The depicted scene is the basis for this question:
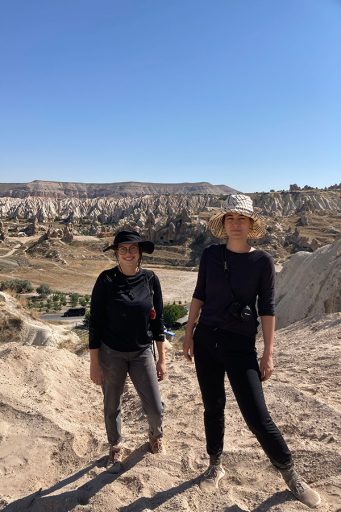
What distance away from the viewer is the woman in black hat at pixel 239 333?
97.0 inches

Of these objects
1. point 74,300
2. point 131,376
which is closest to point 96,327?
point 131,376

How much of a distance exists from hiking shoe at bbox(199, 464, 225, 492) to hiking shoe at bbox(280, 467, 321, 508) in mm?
498

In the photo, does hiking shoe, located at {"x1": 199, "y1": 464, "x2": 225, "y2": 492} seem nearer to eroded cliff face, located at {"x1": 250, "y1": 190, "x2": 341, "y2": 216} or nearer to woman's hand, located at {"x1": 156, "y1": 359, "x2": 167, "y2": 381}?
woman's hand, located at {"x1": 156, "y1": 359, "x2": 167, "y2": 381}

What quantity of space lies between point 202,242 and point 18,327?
5011 centimetres

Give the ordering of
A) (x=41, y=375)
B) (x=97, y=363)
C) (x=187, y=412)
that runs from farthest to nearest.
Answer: (x=41, y=375)
(x=187, y=412)
(x=97, y=363)

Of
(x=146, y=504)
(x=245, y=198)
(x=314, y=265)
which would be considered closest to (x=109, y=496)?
(x=146, y=504)

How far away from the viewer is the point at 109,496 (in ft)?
8.91

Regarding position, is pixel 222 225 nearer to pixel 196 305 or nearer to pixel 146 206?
pixel 196 305

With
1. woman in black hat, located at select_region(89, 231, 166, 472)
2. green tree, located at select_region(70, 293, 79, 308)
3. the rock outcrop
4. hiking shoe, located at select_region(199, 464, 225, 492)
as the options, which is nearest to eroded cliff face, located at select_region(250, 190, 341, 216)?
green tree, located at select_region(70, 293, 79, 308)

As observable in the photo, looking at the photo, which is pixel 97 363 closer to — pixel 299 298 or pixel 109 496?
pixel 109 496

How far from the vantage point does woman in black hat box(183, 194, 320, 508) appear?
2.46 m

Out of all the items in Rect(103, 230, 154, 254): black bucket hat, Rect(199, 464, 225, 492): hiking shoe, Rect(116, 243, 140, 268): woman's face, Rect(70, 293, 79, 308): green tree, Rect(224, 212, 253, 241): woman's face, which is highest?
Rect(224, 212, 253, 241): woman's face

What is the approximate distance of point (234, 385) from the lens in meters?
2.53

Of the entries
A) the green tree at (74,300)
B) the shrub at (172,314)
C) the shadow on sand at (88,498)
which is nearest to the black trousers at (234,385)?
the shadow on sand at (88,498)
